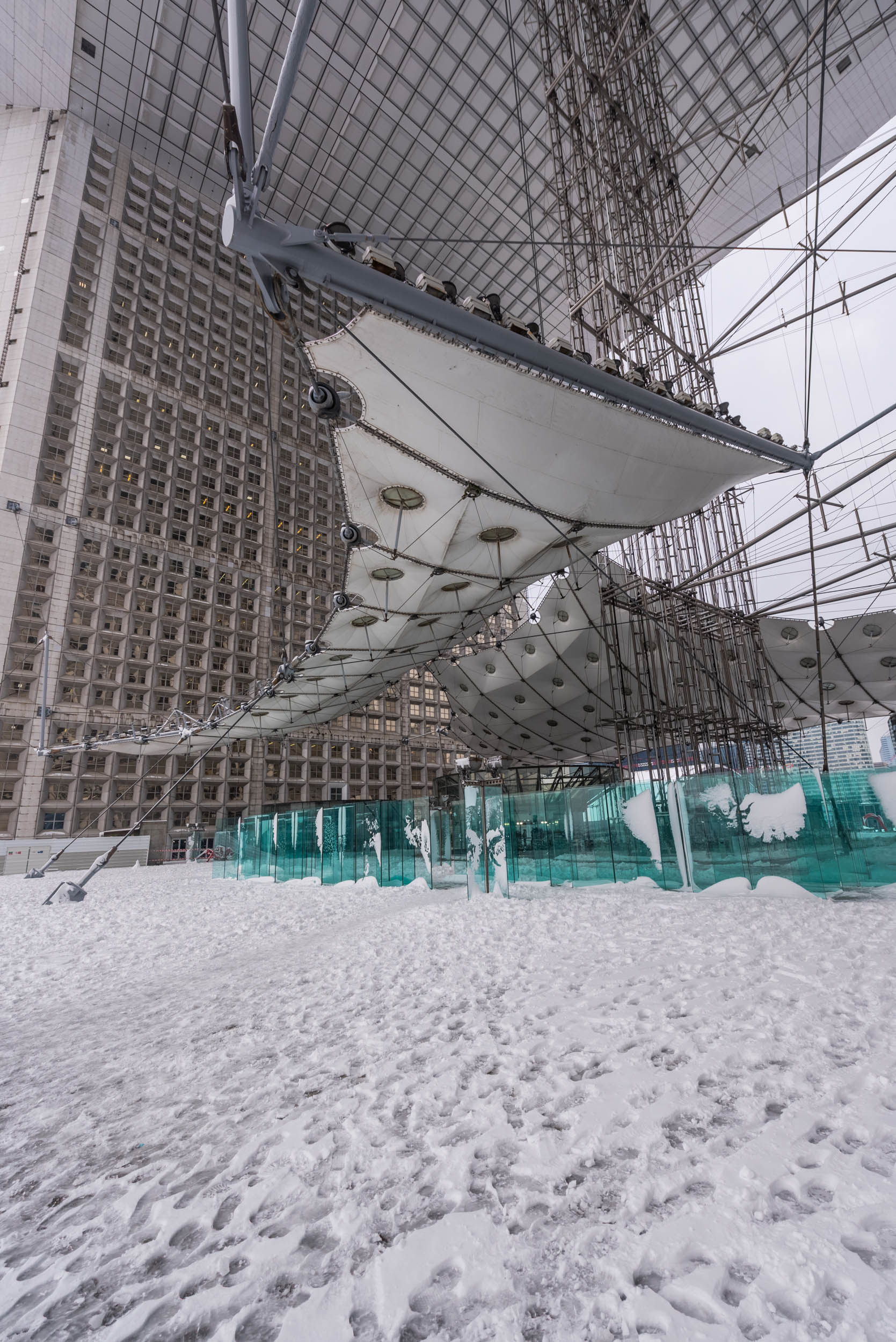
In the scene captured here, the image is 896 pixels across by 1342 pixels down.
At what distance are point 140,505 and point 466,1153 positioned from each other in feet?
137

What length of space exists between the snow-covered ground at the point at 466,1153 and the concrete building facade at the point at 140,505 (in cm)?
2567

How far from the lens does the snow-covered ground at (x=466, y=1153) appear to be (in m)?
2.03

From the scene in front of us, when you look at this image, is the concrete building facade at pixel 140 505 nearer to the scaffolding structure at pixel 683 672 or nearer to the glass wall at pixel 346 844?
the glass wall at pixel 346 844

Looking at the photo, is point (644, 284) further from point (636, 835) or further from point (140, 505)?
point (140, 505)

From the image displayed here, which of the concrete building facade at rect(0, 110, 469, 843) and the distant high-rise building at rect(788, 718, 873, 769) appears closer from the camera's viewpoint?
the distant high-rise building at rect(788, 718, 873, 769)

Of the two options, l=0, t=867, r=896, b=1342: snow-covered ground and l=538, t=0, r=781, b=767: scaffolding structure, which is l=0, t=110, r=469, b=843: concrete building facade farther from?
l=0, t=867, r=896, b=1342: snow-covered ground

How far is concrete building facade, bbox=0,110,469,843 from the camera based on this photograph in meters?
33.3

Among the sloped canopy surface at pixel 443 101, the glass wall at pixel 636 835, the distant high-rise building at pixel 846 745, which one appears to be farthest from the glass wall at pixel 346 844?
the sloped canopy surface at pixel 443 101

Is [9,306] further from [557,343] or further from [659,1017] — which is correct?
[659,1017]

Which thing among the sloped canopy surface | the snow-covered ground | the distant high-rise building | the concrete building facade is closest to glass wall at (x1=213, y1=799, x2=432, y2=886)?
the snow-covered ground

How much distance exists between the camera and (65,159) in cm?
3794

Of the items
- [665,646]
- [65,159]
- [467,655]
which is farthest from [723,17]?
[65,159]

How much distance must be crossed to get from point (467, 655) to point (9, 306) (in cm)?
3380

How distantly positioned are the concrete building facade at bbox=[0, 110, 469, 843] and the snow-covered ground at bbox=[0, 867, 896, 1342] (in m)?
25.7
